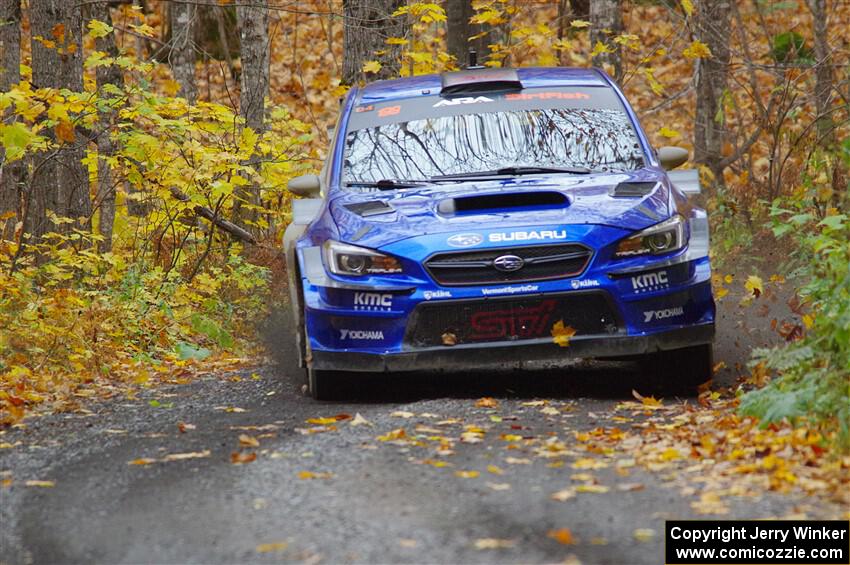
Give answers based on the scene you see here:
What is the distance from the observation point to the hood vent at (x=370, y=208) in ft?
24.4

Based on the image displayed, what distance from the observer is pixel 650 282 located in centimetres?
718

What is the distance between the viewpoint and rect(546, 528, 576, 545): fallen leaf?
172 inches

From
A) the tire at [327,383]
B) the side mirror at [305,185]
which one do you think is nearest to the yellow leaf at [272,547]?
the tire at [327,383]

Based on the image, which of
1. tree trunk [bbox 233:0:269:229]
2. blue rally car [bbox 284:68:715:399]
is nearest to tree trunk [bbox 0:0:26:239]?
tree trunk [bbox 233:0:269:229]

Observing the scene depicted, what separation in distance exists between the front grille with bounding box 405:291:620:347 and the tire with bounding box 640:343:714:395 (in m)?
0.67

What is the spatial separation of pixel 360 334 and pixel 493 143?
179cm

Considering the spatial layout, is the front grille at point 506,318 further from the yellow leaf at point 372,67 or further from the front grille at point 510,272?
the yellow leaf at point 372,67

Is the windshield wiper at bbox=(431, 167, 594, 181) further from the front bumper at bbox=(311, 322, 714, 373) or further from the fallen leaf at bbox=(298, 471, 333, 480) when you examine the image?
the fallen leaf at bbox=(298, 471, 333, 480)

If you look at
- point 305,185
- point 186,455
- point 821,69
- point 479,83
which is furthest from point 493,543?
point 821,69

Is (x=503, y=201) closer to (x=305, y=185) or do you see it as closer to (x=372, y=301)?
(x=372, y=301)

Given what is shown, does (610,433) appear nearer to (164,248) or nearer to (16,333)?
(16,333)

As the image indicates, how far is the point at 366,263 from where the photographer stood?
23.7 ft

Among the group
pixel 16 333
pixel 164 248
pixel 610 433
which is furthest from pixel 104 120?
pixel 610 433

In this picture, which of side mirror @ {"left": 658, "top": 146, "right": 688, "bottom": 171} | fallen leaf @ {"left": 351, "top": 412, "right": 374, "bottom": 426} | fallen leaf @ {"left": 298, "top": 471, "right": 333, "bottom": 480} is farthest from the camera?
side mirror @ {"left": 658, "top": 146, "right": 688, "bottom": 171}
